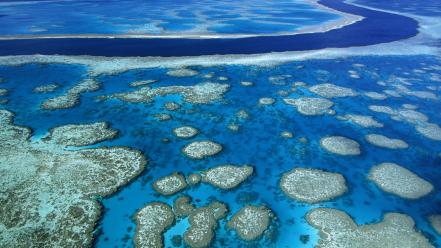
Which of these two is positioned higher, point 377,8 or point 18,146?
point 377,8

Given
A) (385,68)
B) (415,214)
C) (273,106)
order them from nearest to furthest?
1. (415,214)
2. (273,106)
3. (385,68)

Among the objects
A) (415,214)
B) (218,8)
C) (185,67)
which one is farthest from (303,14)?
(415,214)

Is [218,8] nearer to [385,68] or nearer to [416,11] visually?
[416,11]

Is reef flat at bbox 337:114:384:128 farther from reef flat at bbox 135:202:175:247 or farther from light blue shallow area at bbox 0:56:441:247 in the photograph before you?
reef flat at bbox 135:202:175:247

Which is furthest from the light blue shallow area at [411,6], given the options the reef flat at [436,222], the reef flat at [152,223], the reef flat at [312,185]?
the reef flat at [152,223]

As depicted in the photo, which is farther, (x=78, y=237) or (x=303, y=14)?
(x=303, y=14)

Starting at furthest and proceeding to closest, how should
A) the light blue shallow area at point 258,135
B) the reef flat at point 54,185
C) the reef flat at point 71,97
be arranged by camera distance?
the reef flat at point 71,97
the light blue shallow area at point 258,135
the reef flat at point 54,185

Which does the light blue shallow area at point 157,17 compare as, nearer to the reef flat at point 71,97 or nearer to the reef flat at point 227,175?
the reef flat at point 71,97

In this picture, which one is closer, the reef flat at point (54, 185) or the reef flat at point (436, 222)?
the reef flat at point (54, 185)
